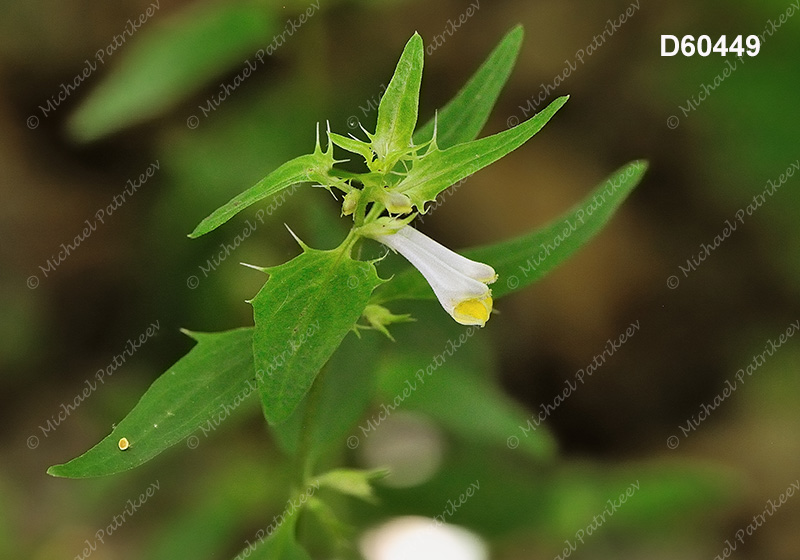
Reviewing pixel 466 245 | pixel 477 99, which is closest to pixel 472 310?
pixel 477 99

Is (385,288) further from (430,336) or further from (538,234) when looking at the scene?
(430,336)

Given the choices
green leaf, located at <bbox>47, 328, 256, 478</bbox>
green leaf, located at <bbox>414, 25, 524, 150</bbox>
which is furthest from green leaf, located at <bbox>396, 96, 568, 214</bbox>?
green leaf, located at <bbox>47, 328, 256, 478</bbox>

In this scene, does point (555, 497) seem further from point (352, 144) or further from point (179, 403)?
point (352, 144)

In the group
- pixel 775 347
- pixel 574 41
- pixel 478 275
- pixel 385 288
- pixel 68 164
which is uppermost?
pixel 574 41

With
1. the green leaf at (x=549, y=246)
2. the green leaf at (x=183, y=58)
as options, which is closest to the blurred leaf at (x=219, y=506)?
the green leaf at (x=183, y=58)

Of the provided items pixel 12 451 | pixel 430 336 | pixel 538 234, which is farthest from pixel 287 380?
pixel 12 451
